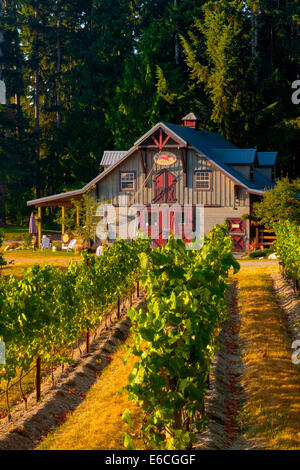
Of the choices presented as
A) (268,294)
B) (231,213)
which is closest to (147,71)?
(231,213)

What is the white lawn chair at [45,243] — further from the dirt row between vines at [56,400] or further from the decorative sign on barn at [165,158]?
the dirt row between vines at [56,400]

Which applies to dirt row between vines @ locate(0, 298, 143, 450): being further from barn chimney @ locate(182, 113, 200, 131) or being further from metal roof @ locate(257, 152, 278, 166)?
barn chimney @ locate(182, 113, 200, 131)

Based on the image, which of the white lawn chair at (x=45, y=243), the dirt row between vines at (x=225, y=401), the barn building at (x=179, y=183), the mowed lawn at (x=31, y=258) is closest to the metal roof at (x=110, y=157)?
the barn building at (x=179, y=183)

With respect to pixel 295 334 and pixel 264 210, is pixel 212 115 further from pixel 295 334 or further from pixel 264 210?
pixel 295 334

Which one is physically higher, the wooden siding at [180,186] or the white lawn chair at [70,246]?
the wooden siding at [180,186]

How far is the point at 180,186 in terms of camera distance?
35875 mm

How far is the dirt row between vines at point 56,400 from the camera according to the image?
9.62 meters

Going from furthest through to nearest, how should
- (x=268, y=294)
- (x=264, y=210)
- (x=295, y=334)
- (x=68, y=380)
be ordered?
(x=264, y=210) → (x=268, y=294) → (x=295, y=334) → (x=68, y=380)

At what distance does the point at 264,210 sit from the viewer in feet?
106

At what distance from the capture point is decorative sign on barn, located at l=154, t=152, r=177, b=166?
35.7 m

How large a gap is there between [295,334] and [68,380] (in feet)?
21.5

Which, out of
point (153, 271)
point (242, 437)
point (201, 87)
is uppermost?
point (201, 87)

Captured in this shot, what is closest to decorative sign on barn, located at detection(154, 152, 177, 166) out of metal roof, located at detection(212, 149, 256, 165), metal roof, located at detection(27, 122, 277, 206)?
metal roof, located at detection(27, 122, 277, 206)

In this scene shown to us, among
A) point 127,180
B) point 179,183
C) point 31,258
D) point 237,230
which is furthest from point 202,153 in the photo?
point 31,258
